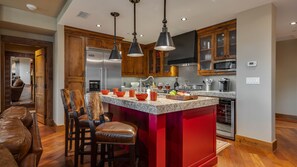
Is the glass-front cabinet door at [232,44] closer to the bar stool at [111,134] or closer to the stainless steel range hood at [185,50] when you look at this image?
the stainless steel range hood at [185,50]

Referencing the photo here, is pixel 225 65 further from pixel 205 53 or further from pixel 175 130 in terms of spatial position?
pixel 175 130

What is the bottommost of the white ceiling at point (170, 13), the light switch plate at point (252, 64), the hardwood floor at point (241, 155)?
the hardwood floor at point (241, 155)

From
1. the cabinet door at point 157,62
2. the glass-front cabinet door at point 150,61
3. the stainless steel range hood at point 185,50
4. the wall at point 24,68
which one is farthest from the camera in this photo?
the wall at point 24,68

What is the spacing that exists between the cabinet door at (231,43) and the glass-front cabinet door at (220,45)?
11cm

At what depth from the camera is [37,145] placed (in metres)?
1.20

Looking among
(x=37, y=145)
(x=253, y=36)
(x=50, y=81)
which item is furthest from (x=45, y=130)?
(x=253, y=36)

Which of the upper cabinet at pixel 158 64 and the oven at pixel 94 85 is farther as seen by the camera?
the upper cabinet at pixel 158 64

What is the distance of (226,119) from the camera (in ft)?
11.5

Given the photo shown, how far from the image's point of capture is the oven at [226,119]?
336 cm

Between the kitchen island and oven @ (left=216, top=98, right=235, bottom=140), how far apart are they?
132 cm

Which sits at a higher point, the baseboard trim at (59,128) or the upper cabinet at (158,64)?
the upper cabinet at (158,64)

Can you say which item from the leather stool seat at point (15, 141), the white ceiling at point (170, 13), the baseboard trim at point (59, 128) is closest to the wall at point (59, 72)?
the baseboard trim at point (59, 128)

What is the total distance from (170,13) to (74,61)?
8.84ft

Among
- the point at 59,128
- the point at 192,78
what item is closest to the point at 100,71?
the point at 59,128
